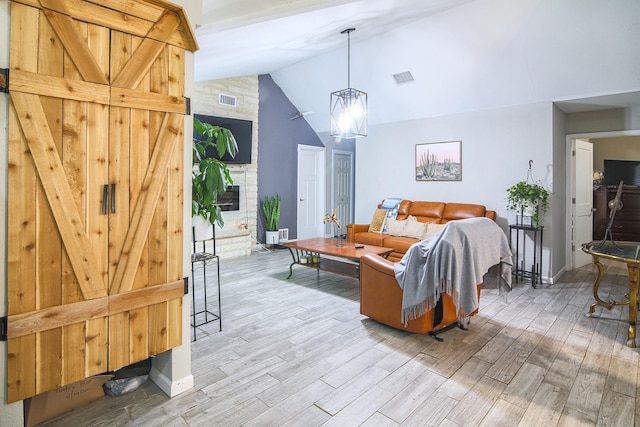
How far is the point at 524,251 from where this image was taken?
4.99 meters

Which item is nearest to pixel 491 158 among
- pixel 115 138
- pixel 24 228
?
pixel 115 138

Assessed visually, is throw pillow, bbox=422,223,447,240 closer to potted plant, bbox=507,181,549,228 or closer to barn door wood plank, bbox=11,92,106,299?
potted plant, bbox=507,181,549,228

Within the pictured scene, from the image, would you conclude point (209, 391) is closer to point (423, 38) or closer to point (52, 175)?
point (52, 175)

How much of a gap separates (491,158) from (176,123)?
4645 mm

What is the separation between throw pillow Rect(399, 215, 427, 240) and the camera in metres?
5.48

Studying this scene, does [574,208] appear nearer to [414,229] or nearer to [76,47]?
[414,229]

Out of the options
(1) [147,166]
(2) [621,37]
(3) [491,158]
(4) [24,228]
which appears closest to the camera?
(4) [24,228]

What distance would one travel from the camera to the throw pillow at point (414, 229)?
18.0 feet

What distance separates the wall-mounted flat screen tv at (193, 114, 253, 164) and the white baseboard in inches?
160

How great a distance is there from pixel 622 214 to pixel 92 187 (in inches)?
384

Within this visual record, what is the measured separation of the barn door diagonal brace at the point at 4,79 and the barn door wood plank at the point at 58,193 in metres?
0.04

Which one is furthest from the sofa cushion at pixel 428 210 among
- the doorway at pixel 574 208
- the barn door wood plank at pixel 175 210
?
the barn door wood plank at pixel 175 210

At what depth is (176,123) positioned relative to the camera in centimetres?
211

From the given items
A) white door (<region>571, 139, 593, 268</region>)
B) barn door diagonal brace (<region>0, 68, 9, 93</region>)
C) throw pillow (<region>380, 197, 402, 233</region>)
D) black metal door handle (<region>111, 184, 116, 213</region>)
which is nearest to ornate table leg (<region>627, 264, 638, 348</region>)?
white door (<region>571, 139, 593, 268</region>)
